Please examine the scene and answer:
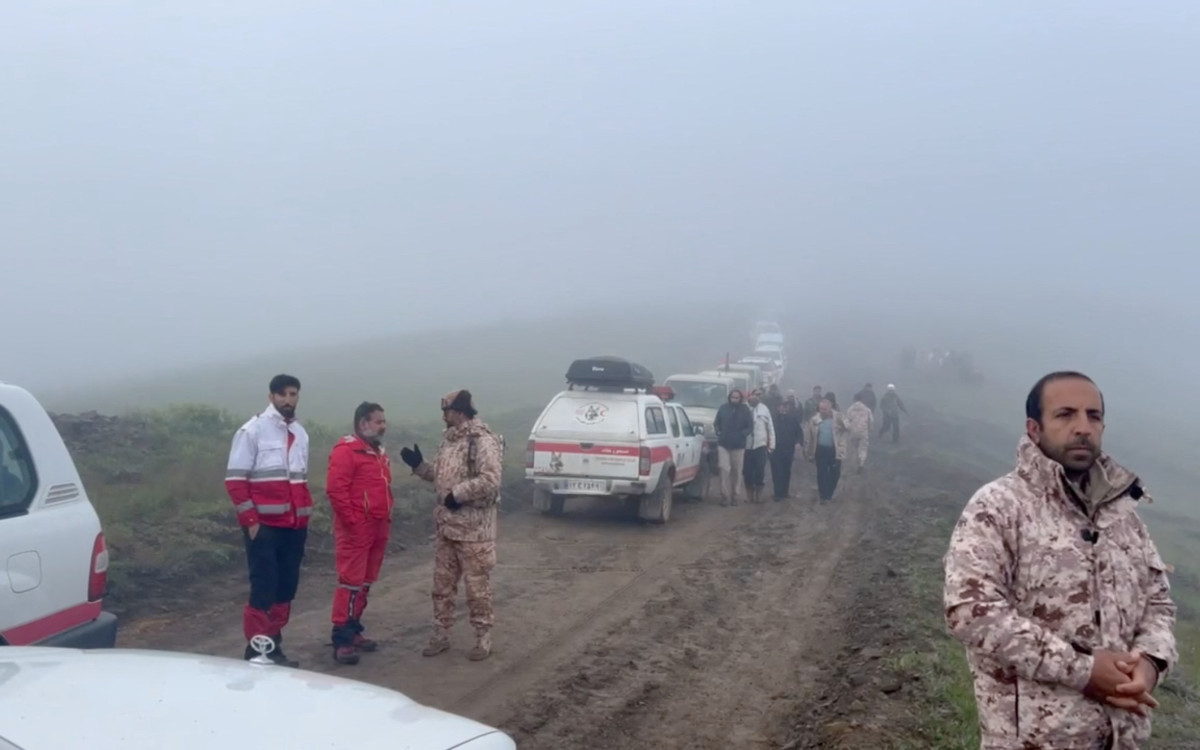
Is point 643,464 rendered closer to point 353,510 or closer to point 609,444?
point 609,444

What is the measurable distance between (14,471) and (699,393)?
59.1 ft

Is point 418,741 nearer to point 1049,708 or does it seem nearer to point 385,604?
point 1049,708

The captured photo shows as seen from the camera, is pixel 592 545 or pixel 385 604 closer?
pixel 385 604

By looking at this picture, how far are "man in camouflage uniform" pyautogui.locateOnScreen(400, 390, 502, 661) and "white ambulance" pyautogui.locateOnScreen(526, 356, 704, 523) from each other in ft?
22.1

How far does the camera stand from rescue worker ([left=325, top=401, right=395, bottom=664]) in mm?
7969

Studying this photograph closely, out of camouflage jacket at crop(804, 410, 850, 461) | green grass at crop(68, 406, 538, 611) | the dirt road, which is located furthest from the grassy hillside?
the dirt road

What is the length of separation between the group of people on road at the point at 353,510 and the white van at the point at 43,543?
1737 millimetres

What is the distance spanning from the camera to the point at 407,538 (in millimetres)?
13680

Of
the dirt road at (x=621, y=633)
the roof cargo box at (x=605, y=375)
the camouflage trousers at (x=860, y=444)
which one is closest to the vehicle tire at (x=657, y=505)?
the dirt road at (x=621, y=633)

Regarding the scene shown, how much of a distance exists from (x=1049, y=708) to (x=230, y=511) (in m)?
10.8

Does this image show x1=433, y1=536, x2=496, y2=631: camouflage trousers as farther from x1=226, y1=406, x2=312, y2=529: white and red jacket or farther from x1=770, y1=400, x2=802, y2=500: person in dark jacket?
x1=770, y1=400, x2=802, y2=500: person in dark jacket

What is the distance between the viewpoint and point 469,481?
807 centimetres

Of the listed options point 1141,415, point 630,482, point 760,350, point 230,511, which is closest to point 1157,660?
point 230,511

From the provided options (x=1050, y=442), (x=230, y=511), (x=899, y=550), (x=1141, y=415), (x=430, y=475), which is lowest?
(x=1141, y=415)
